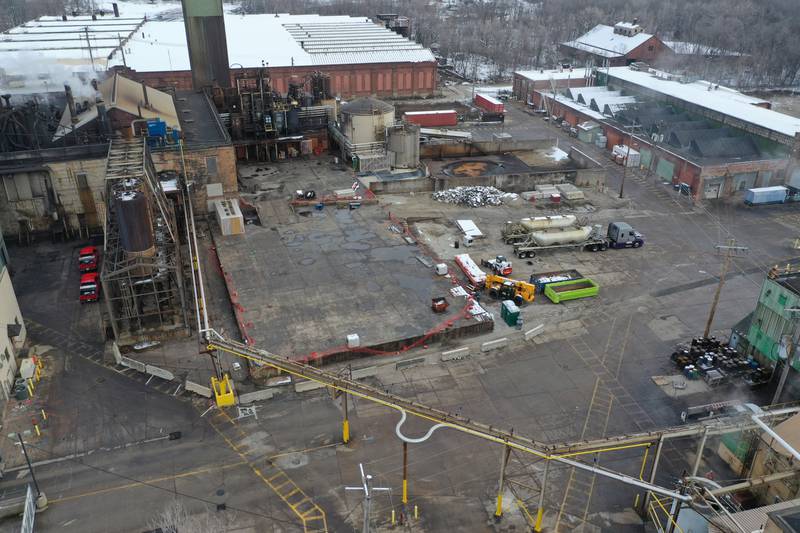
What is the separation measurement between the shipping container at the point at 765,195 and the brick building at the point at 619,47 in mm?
57261

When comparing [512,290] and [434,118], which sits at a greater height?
[434,118]

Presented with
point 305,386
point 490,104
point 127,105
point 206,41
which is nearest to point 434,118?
point 490,104

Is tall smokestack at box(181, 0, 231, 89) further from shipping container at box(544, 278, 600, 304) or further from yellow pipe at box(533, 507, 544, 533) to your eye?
yellow pipe at box(533, 507, 544, 533)

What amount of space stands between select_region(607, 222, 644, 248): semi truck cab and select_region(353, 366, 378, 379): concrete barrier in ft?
84.3

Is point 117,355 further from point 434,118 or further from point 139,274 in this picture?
point 434,118

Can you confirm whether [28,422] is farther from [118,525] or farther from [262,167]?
[262,167]

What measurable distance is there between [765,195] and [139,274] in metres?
57.0

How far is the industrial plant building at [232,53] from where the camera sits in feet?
243

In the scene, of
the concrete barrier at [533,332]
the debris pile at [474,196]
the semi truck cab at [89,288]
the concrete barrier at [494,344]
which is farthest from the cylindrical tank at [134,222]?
the debris pile at [474,196]

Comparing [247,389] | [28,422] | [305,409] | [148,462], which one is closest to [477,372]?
[305,409]

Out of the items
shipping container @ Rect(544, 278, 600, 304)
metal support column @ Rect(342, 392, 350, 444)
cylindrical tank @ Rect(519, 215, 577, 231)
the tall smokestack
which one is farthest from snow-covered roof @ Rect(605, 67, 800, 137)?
metal support column @ Rect(342, 392, 350, 444)

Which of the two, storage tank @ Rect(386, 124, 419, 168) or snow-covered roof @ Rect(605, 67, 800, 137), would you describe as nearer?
storage tank @ Rect(386, 124, 419, 168)

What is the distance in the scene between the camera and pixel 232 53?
9431cm

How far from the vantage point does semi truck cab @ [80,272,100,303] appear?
132ft
